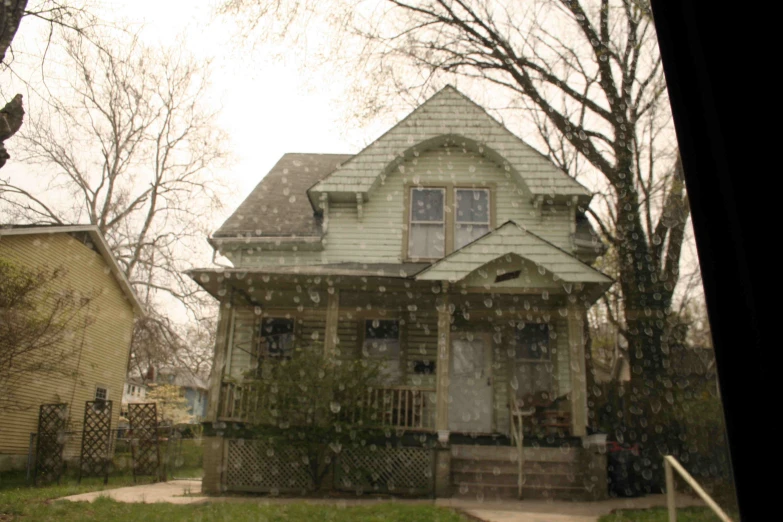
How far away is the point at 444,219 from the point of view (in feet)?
42.6

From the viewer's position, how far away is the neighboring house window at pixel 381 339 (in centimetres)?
1249

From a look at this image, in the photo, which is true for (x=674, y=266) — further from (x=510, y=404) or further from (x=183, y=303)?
(x=183, y=303)

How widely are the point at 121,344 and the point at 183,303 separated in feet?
11.4

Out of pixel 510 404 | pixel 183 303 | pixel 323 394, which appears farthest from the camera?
pixel 183 303

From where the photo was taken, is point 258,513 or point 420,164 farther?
point 420,164

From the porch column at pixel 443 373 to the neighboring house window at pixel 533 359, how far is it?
255cm

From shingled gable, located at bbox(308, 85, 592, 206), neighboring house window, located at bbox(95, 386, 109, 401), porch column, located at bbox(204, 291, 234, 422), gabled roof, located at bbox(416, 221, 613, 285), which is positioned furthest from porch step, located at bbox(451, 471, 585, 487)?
neighboring house window, located at bbox(95, 386, 109, 401)

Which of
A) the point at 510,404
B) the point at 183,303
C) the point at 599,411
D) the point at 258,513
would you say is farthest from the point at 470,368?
the point at 183,303

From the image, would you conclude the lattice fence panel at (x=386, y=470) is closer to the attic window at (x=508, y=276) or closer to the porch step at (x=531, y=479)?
the porch step at (x=531, y=479)

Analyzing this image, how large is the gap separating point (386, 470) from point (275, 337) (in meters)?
4.26

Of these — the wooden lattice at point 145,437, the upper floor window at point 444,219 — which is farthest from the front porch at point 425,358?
the wooden lattice at point 145,437

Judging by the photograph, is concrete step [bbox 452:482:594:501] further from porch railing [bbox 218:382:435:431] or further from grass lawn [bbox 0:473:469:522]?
grass lawn [bbox 0:473:469:522]

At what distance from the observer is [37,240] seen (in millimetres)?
15797

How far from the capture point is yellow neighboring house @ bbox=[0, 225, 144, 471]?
49.3ft
